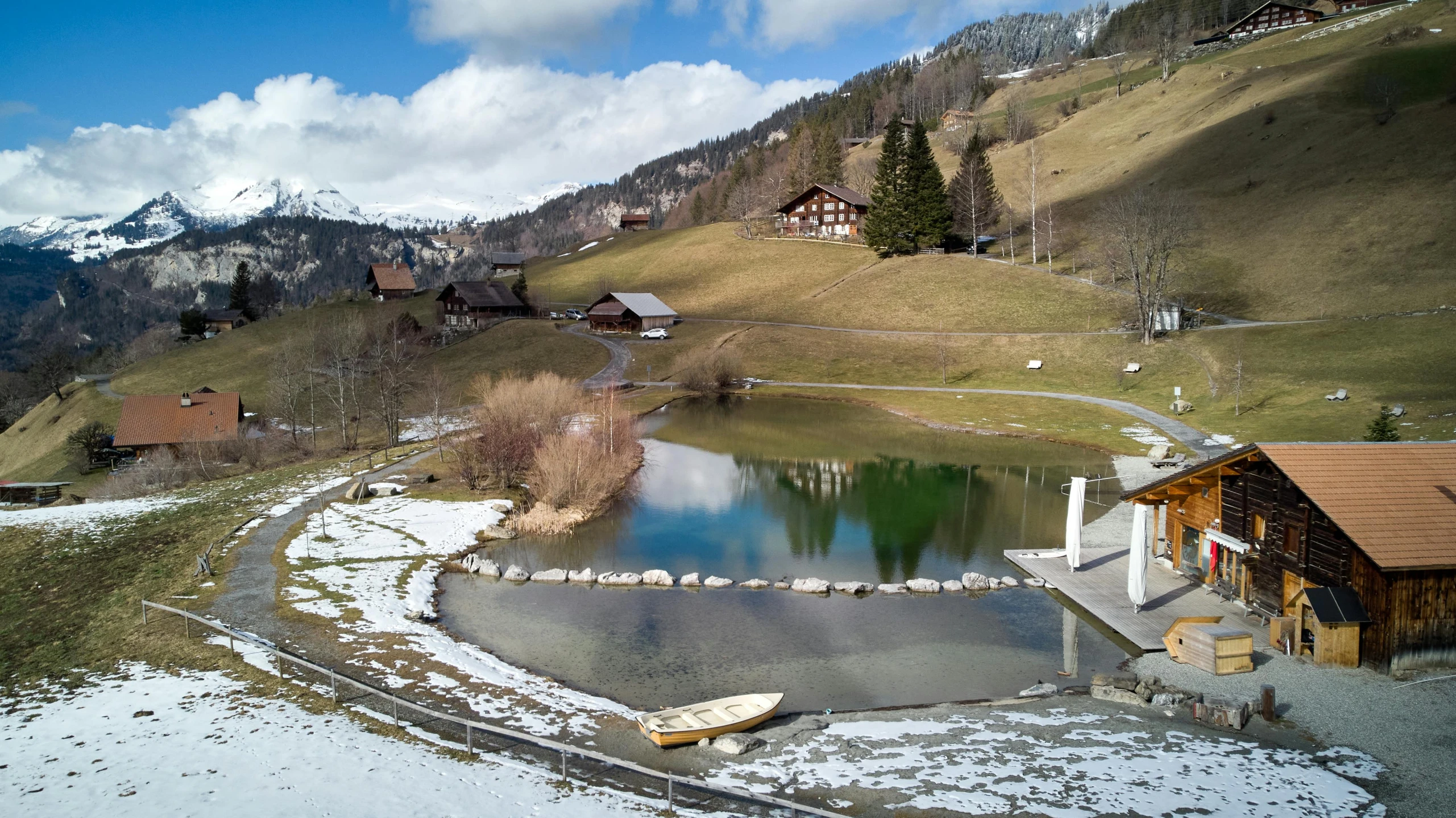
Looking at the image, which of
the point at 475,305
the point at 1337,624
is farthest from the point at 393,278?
the point at 1337,624

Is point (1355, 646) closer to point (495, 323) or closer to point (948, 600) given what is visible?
point (948, 600)

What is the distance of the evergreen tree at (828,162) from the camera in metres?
130

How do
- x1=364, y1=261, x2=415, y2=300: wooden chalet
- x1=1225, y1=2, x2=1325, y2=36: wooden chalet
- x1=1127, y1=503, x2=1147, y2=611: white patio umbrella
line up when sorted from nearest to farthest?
1. x1=1127, y1=503, x2=1147, y2=611: white patio umbrella
2. x1=364, y1=261, x2=415, y2=300: wooden chalet
3. x1=1225, y1=2, x2=1325, y2=36: wooden chalet

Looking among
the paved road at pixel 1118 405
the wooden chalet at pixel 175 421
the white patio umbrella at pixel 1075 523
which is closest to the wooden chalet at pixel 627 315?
the paved road at pixel 1118 405

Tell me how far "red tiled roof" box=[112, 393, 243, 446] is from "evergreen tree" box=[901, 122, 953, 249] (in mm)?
76349

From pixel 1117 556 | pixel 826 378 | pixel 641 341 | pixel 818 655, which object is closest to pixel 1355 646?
pixel 1117 556

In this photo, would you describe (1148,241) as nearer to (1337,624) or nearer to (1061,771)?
(1337,624)

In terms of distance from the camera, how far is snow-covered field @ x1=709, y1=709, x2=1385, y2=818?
48.6 feet

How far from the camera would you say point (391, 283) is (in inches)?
4838

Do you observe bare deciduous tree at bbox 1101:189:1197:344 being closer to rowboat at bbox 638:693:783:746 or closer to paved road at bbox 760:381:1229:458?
paved road at bbox 760:381:1229:458

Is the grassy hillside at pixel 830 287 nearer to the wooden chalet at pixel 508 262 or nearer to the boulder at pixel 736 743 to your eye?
the wooden chalet at pixel 508 262

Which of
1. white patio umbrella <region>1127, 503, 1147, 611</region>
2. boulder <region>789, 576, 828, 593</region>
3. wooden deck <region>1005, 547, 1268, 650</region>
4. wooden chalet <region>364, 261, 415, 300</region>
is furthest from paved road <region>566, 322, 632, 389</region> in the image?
white patio umbrella <region>1127, 503, 1147, 611</region>

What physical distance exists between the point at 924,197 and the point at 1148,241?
3512 cm

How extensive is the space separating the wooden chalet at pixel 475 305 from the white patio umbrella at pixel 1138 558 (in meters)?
88.4
